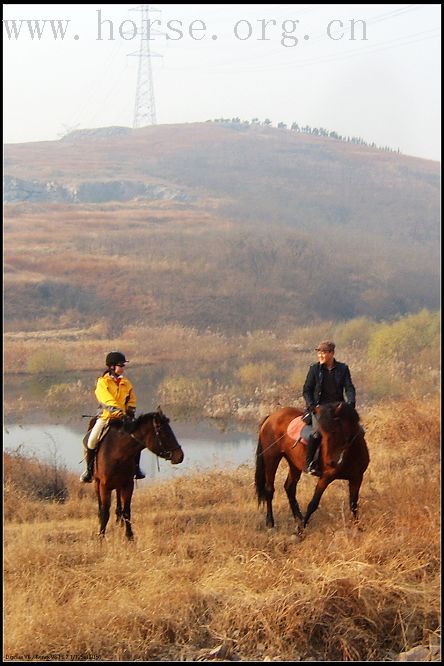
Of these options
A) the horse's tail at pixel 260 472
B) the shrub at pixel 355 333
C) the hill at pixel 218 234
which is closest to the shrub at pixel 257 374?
the shrub at pixel 355 333

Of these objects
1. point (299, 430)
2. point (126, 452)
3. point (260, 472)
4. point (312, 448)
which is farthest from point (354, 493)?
point (126, 452)

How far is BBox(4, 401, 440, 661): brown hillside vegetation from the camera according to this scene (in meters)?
7.76

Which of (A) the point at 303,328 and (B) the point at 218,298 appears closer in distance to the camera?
(A) the point at 303,328

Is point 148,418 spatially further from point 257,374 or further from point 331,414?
point 257,374

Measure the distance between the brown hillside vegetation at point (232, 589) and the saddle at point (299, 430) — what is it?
1076 millimetres

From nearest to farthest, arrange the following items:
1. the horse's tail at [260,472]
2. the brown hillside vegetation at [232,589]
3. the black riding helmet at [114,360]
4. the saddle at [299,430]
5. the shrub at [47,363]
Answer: the brown hillside vegetation at [232,589] → the black riding helmet at [114,360] → the saddle at [299,430] → the horse's tail at [260,472] → the shrub at [47,363]

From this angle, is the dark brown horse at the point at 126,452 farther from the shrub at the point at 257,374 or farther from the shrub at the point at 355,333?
the shrub at the point at 355,333

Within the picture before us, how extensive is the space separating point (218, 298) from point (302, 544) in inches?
1405

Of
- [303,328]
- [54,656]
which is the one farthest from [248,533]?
[303,328]

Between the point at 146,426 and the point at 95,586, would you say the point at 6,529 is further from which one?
the point at 95,586

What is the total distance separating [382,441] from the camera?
16.5m

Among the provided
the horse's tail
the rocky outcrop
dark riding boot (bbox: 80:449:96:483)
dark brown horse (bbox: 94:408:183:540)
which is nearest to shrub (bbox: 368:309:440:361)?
the horse's tail

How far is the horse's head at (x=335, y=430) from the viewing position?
33.5 ft

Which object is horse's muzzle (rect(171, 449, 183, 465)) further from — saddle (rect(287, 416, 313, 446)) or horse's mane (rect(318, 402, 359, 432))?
horse's mane (rect(318, 402, 359, 432))
